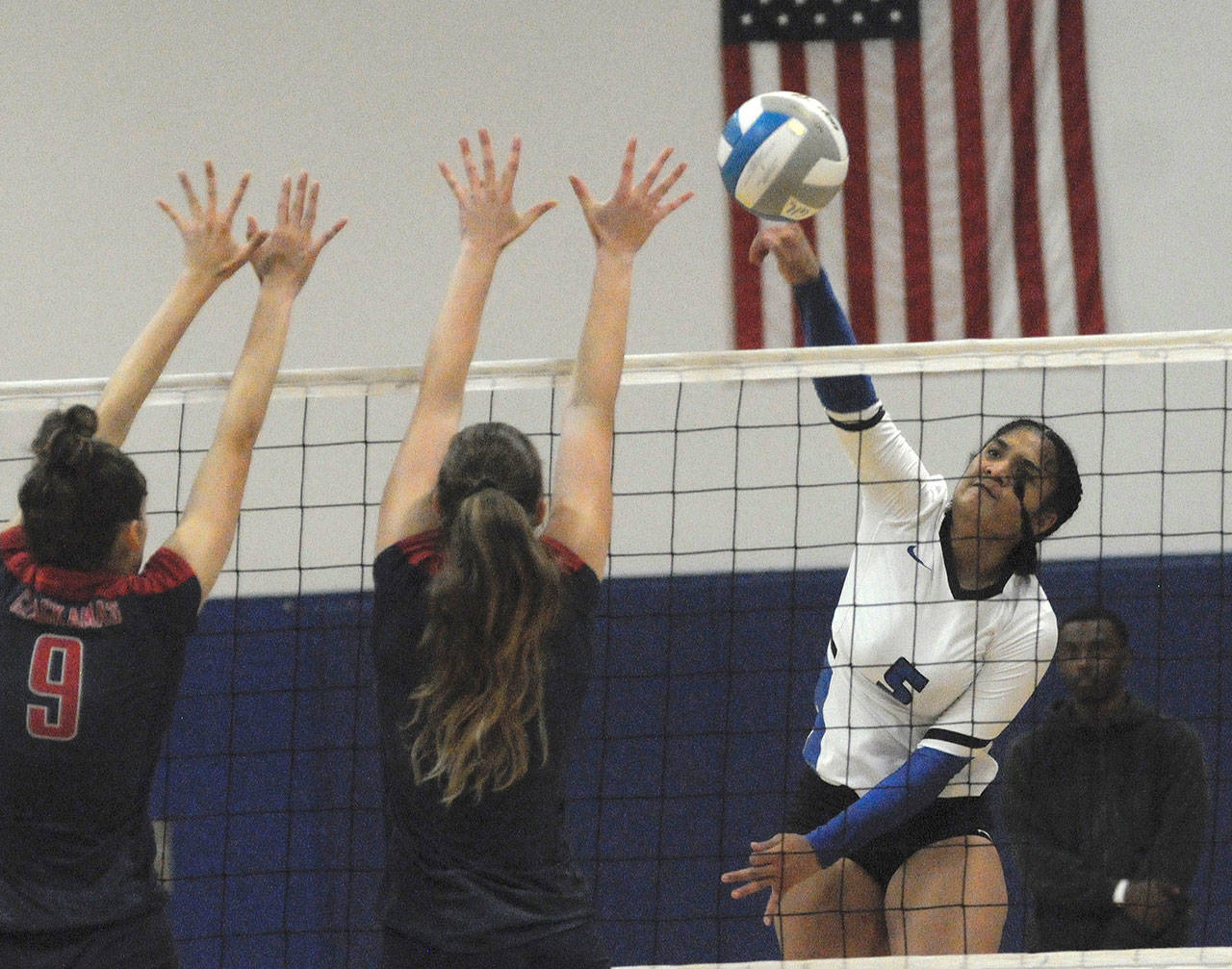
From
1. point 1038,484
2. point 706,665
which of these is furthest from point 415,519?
point 706,665

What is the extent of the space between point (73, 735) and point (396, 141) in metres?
4.66

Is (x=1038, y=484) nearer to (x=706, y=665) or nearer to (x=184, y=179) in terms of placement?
(x=184, y=179)

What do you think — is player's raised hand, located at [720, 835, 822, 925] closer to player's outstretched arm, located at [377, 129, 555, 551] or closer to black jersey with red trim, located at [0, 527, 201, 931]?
player's outstretched arm, located at [377, 129, 555, 551]

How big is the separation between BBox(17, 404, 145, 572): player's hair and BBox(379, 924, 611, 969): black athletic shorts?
825 millimetres

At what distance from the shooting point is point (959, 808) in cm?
380

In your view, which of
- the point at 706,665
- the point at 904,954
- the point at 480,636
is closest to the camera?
the point at 480,636

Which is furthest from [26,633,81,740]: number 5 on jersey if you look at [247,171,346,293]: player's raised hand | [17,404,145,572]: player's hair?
[247,171,346,293]: player's raised hand

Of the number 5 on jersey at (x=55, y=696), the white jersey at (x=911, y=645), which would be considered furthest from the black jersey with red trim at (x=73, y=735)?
the white jersey at (x=911, y=645)

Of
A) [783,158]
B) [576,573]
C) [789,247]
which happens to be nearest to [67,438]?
[576,573]

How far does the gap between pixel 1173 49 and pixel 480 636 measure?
5.36 metres

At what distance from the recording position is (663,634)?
6.62 m

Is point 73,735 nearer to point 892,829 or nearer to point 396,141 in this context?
point 892,829

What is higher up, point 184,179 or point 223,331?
point 223,331

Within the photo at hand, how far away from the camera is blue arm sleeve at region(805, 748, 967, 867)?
3643 mm
